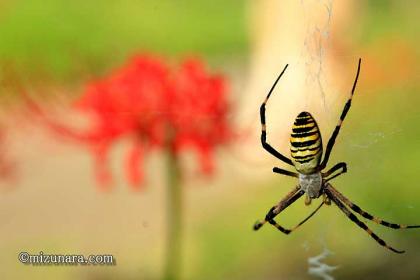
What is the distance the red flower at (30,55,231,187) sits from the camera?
1049 mm

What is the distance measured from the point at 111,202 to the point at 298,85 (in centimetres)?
60

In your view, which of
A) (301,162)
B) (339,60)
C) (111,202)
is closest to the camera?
(301,162)

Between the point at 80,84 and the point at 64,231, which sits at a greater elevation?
the point at 80,84

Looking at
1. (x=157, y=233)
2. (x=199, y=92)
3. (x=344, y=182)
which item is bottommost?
(x=157, y=233)

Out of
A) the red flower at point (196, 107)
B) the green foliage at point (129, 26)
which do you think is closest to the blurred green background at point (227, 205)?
the green foliage at point (129, 26)

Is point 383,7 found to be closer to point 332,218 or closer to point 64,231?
point 332,218

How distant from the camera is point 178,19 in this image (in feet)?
9.34

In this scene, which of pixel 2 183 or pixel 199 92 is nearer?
pixel 199 92

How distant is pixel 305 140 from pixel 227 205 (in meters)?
1.17

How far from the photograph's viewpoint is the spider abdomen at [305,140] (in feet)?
2.56

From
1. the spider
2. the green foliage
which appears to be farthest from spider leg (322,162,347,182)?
the green foliage

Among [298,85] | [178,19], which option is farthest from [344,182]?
[178,19]

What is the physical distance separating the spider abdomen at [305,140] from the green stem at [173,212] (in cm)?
28

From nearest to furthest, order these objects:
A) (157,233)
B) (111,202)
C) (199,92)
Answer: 1. (199,92)
2. (157,233)
3. (111,202)
